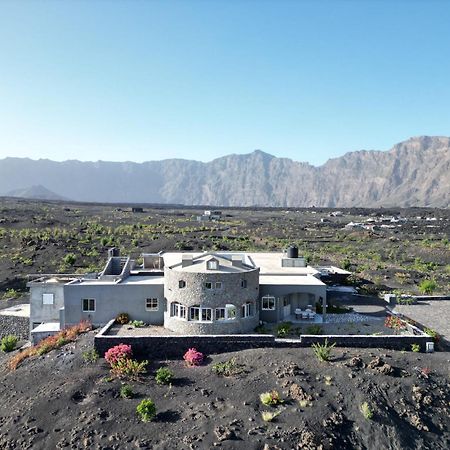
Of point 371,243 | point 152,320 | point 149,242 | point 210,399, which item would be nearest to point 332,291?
point 152,320

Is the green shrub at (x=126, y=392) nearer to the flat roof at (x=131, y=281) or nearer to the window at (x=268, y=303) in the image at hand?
the flat roof at (x=131, y=281)

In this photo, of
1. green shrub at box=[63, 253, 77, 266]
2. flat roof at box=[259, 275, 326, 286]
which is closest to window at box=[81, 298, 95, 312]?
flat roof at box=[259, 275, 326, 286]

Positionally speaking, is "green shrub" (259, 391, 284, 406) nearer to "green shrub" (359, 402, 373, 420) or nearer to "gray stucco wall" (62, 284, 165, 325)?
"green shrub" (359, 402, 373, 420)

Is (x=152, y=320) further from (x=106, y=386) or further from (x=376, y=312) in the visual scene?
(x=376, y=312)

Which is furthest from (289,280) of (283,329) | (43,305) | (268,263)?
(43,305)

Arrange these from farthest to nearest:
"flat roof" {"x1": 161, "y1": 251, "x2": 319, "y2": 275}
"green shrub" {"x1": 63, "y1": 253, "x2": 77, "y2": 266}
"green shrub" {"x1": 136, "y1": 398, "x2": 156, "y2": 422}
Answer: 1. "green shrub" {"x1": 63, "y1": 253, "x2": 77, "y2": 266}
2. "flat roof" {"x1": 161, "y1": 251, "x2": 319, "y2": 275}
3. "green shrub" {"x1": 136, "y1": 398, "x2": 156, "y2": 422}
